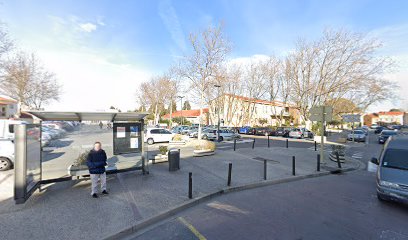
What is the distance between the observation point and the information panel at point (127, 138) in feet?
25.3

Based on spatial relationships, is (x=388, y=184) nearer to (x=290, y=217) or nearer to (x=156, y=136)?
(x=290, y=217)

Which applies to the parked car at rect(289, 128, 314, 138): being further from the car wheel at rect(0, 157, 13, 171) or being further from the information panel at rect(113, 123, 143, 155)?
the car wheel at rect(0, 157, 13, 171)

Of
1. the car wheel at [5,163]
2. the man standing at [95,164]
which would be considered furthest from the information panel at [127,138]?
the car wheel at [5,163]

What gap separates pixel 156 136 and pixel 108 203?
13.2 meters

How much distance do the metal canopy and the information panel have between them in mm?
325

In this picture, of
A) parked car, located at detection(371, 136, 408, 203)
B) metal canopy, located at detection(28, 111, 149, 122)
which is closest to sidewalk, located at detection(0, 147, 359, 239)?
metal canopy, located at detection(28, 111, 149, 122)

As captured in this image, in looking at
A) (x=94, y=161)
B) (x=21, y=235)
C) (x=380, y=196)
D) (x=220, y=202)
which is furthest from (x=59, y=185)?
(x=380, y=196)

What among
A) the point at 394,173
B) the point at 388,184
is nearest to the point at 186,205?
the point at 388,184

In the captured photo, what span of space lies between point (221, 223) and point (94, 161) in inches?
149

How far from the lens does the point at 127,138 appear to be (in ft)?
25.7

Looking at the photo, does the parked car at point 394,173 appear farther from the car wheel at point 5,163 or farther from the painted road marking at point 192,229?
the car wheel at point 5,163

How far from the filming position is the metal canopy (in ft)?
19.8

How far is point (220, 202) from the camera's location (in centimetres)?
545

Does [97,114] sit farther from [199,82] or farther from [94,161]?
[199,82]
